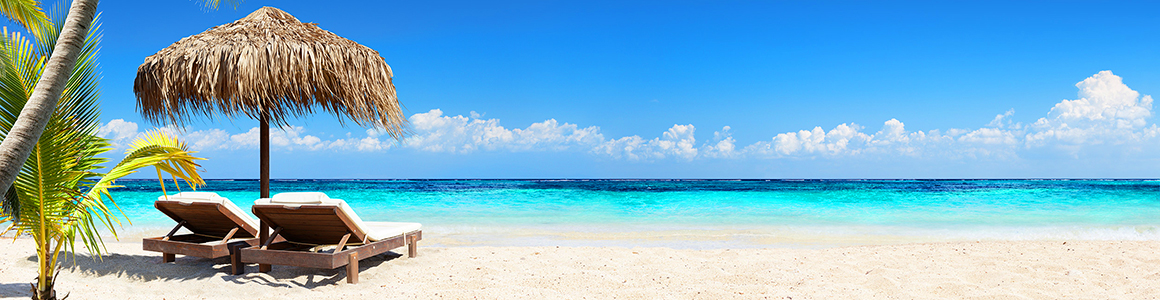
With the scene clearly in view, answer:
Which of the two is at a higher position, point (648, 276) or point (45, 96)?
point (45, 96)

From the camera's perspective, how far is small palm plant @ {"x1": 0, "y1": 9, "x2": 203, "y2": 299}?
2877 millimetres

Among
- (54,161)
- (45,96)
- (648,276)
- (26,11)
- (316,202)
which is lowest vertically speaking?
(648,276)

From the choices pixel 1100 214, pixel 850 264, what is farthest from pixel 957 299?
pixel 1100 214

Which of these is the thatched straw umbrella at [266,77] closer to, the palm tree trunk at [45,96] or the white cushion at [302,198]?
the white cushion at [302,198]

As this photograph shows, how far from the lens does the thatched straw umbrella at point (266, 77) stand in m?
4.26

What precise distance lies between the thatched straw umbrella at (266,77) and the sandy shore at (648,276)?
1180 millimetres

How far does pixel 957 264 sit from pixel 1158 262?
66.1 inches

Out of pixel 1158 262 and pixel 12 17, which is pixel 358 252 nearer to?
pixel 12 17

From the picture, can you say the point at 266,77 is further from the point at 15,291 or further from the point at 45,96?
the point at 15,291

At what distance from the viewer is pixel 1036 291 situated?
12.8 feet

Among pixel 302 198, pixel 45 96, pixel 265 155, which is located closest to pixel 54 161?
pixel 45 96

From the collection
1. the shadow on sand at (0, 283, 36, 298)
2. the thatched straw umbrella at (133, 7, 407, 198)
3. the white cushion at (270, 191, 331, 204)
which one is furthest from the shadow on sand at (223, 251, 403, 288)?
the shadow on sand at (0, 283, 36, 298)

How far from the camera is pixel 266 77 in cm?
422

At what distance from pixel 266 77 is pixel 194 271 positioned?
169cm
